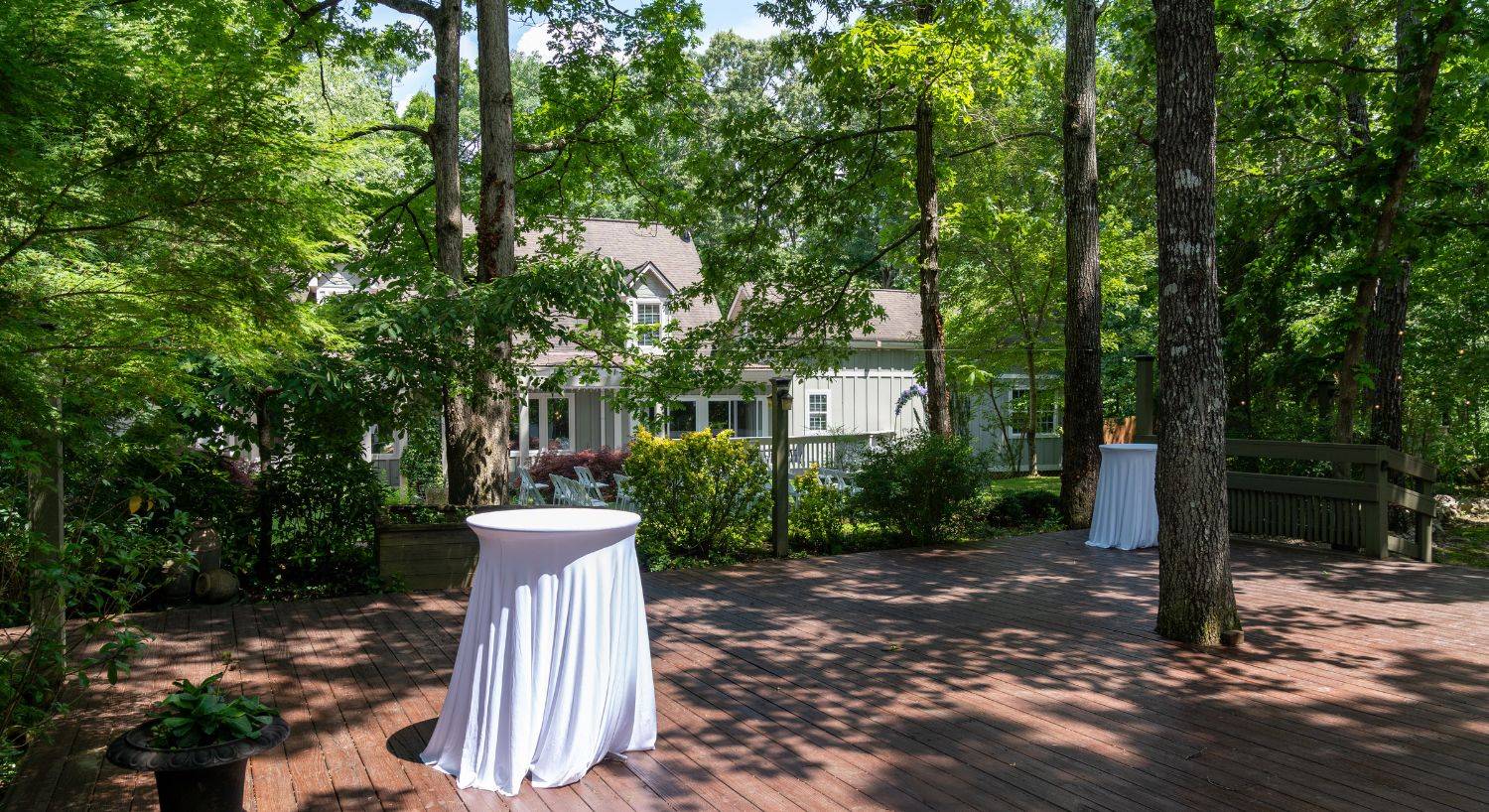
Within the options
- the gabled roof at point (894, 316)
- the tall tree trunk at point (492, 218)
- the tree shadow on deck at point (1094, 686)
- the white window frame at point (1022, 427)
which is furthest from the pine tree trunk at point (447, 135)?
the white window frame at point (1022, 427)

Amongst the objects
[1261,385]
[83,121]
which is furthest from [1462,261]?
A: [83,121]

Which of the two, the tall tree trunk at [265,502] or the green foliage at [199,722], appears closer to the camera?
the green foliage at [199,722]

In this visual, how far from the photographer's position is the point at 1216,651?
214 inches

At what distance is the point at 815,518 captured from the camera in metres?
9.60

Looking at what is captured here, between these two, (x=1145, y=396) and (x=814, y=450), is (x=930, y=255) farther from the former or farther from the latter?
(x=814, y=450)

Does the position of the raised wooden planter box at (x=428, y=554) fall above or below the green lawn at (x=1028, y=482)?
above

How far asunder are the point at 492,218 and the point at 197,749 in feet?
20.7

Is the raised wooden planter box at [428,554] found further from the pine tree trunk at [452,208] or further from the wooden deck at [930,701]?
the pine tree trunk at [452,208]

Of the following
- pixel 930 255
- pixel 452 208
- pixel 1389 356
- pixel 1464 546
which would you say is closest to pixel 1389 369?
pixel 1389 356

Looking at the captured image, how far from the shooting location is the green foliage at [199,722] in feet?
9.87

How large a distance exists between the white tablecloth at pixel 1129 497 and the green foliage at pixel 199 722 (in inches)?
312

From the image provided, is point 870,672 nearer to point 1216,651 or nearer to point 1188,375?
point 1216,651

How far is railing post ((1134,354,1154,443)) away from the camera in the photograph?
10.6 metres

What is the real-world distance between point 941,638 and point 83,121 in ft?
16.4
